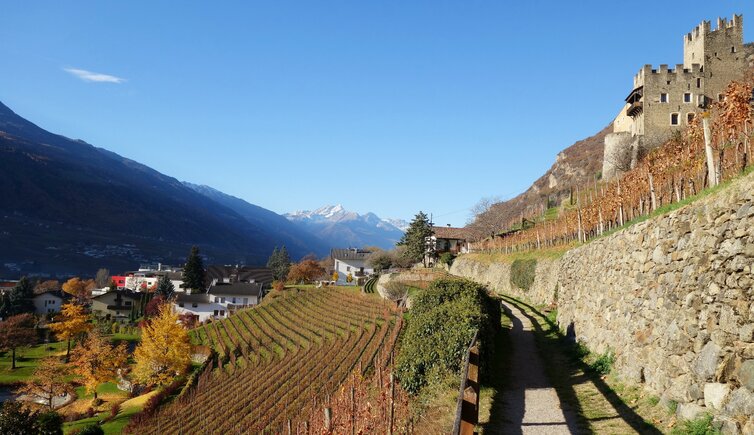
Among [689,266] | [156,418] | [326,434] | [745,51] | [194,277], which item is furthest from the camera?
[194,277]

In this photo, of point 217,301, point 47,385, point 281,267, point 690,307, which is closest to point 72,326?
point 47,385

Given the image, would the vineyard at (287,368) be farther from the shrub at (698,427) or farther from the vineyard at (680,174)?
the vineyard at (680,174)

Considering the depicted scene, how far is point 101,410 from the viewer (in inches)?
1890

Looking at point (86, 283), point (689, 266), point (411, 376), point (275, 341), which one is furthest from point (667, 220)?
point (86, 283)

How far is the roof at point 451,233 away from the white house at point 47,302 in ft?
261

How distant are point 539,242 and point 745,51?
2860 cm

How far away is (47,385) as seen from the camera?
5053 centimetres

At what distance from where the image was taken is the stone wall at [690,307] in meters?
7.82

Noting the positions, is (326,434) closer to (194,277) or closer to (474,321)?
(474,321)

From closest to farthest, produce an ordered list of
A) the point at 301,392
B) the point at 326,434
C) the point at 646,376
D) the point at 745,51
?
the point at 646,376, the point at 326,434, the point at 301,392, the point at 745,51

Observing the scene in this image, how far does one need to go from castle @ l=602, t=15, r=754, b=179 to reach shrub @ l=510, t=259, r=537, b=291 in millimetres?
19974

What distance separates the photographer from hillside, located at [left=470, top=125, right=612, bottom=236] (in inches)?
3147

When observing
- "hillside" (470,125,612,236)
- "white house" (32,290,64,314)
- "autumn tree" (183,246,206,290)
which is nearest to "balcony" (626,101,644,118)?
"hillside" (470,125,612,236)

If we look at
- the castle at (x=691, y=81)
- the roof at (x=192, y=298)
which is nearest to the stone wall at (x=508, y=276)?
the castle at (x=691, y=81)
